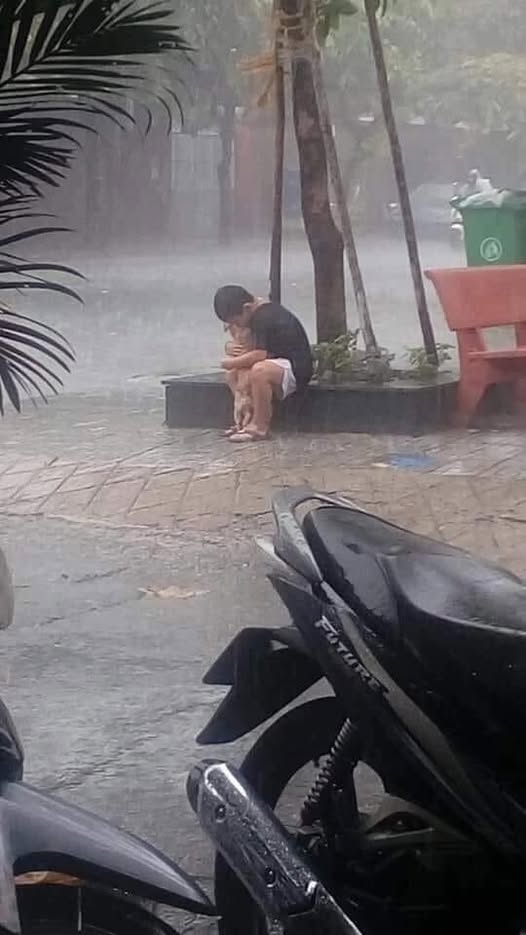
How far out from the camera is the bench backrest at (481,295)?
9.09 ft

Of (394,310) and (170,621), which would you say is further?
(394,310)

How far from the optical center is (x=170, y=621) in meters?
2.52

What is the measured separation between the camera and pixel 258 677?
5.54 feet

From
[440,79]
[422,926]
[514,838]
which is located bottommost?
Answer: [422,926]

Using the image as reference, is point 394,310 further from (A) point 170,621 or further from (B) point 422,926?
(B) point 422,926

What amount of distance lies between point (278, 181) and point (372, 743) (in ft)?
3.94

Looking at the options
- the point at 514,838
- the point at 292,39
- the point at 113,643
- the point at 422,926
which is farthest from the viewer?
the point at 113,643

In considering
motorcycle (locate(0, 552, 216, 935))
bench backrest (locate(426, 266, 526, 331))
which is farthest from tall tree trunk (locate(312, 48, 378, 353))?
motorcycle (locate(0, 552, 216, 935))

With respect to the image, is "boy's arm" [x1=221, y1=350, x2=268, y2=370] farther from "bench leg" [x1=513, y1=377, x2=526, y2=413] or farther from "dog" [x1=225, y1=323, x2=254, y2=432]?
"bench leg" [x1=513, y1=377, x2=526, y2=413]

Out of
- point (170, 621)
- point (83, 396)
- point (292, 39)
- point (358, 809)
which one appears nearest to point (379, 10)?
point (292, 39)

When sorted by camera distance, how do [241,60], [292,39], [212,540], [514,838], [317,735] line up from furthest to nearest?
[212,540], [292,39], [241,60], [317,735], [514,838]

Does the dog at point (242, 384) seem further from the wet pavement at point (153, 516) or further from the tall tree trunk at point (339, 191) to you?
the tall tree trunk at point (339, 191)

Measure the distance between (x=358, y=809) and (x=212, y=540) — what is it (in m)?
1.30

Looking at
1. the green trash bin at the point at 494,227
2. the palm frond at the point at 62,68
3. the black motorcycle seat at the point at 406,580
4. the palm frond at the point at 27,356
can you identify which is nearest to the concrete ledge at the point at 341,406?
the green trash bin at the point at 494,227
